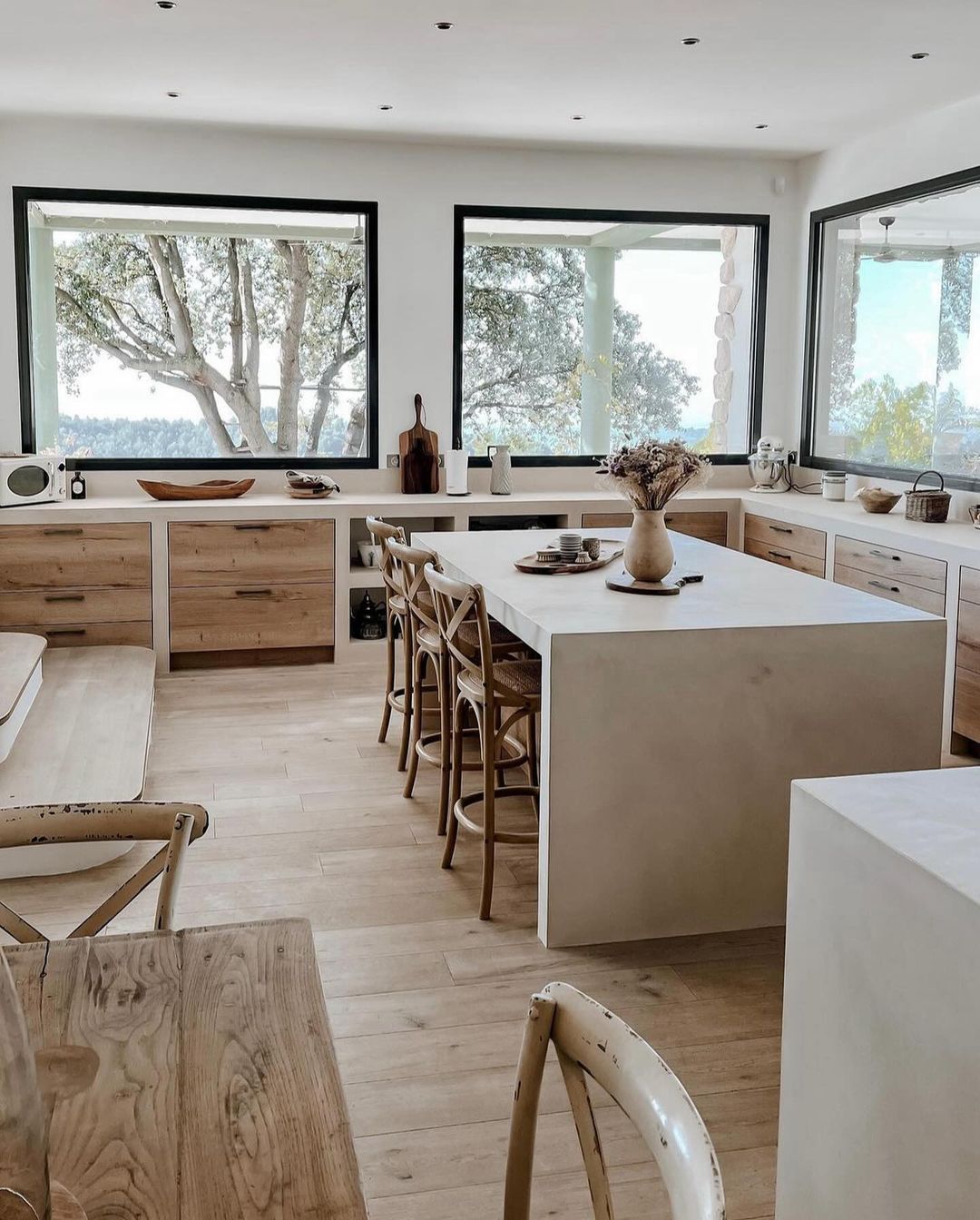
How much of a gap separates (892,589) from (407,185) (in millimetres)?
3276

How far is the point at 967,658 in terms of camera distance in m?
4.49

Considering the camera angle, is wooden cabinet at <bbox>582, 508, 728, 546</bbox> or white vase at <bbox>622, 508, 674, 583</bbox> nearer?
white vase at <bbox>622, 508, 674, 583</bbox>

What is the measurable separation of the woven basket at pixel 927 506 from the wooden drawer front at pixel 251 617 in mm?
2730

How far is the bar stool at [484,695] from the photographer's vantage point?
124 inches

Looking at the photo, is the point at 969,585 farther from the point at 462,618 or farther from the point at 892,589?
the point at 462,618

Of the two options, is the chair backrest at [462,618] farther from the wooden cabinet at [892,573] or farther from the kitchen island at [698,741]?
the wooden cabinet at [892,573]

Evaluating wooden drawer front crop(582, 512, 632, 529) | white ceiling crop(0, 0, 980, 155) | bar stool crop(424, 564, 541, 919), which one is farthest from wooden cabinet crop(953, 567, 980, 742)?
wooden drawer front crop(582, 512, 632, 529)

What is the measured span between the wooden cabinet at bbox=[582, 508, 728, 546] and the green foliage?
2.00 ft

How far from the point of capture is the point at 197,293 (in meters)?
6.32

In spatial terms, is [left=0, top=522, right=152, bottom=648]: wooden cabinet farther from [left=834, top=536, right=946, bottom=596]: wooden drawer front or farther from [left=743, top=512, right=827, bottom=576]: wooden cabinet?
[left=834, top=536, right=946, bottom=596]: wooden drawer front

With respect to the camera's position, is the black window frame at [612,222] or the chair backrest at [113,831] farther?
the black window frame at [612,222]

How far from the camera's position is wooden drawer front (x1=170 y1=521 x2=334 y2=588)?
18.9 ft

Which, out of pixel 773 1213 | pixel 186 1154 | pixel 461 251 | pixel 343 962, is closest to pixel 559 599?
pixel 343 962

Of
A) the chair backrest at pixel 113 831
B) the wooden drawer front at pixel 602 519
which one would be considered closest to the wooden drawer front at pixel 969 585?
the wooden drawer front at pixel 602 519
